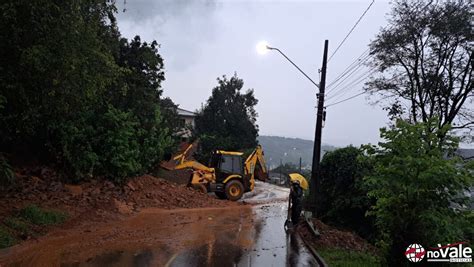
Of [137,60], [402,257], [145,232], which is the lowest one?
[145,232]

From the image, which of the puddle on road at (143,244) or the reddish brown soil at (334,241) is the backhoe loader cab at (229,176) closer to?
the puddle on road at (143,244)

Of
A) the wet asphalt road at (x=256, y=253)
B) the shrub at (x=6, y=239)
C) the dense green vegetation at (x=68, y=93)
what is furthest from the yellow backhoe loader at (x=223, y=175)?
the shrub at (x=6, y=239)

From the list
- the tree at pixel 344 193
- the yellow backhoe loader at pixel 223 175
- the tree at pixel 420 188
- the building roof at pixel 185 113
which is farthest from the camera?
the building roof at pixel 185 113

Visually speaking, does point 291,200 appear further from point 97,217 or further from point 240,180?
point 240,180

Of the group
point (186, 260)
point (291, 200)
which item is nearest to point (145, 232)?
point (186, 260)

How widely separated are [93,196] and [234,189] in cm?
844

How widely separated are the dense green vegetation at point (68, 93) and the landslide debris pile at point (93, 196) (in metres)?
0.63

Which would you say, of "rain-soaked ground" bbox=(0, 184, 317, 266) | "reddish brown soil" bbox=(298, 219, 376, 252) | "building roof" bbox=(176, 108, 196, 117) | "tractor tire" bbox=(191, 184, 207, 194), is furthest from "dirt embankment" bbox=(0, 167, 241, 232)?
"building roof" bbox=(176, 108, 196, 117)

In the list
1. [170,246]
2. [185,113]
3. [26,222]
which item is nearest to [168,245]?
[170,246]

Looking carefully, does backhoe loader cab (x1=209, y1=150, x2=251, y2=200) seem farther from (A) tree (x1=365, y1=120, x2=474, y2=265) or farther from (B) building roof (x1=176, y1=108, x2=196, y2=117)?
(B) building roof (x1=176, y1=108, x2=196, y2=117)

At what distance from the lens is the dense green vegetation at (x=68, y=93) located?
8867mm

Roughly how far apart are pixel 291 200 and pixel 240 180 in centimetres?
874

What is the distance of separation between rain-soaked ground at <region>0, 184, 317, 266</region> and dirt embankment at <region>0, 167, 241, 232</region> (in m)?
1.24

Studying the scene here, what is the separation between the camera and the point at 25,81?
954 centimetres
